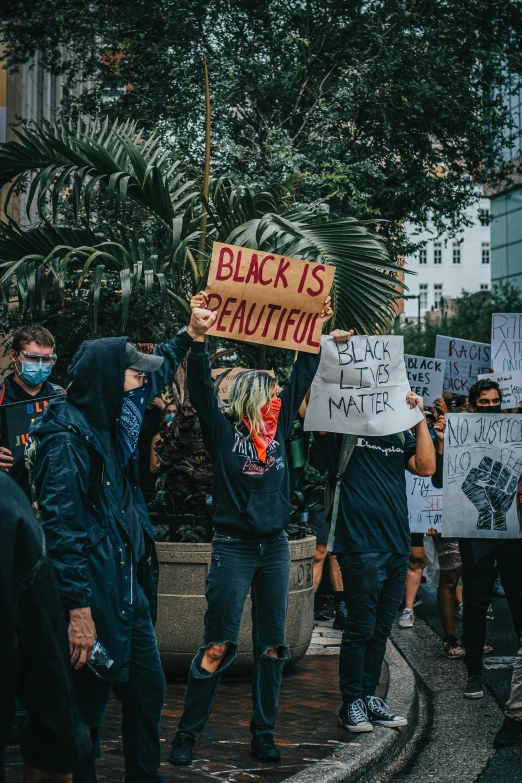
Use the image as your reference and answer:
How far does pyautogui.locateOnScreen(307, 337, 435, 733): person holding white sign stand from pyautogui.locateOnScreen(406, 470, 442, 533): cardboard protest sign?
3.48 metres

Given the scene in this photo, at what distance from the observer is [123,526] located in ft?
13.8

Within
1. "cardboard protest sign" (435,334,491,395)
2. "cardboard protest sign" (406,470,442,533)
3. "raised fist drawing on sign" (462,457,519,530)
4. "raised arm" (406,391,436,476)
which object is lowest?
"cardboard protest sign" (406,470,442,533)

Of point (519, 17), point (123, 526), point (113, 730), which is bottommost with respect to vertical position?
point (113, 730)

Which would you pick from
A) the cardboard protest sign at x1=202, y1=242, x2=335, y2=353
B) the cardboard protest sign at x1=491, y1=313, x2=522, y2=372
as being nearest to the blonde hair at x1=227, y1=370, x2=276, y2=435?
the cardboard protest sign at x1=202, y1=242, x2=335, y2=353

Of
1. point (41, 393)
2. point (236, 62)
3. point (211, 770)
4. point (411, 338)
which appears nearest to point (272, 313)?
point (41, 393)

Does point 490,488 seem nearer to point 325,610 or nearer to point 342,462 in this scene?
point 342,462

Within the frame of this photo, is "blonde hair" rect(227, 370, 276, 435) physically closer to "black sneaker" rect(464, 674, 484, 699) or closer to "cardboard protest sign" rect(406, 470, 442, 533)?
"black sneaker" rect(464, 674, 484, 699)

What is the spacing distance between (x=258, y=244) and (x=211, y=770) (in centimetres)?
348

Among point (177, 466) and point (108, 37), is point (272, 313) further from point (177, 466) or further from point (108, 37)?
point (108, 37)

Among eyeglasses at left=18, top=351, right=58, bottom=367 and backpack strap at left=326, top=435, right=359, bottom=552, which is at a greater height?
eyeglasses at left=18, top=351, right=58, bottom=367

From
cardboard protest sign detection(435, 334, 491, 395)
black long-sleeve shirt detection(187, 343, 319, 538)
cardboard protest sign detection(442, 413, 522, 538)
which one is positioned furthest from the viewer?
cardboard protest sign detection(435, 334, 491, 395)

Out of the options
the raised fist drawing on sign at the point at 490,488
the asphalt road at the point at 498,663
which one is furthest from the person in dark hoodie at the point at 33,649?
the raised fist drawing on sign at the point at 490,488

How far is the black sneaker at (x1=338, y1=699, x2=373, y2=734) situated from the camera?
18.9 feet

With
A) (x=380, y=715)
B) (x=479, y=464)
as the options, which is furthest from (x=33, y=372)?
(x=479, y=464)
